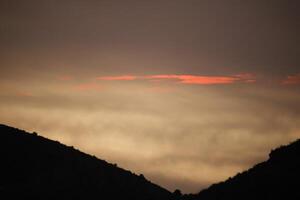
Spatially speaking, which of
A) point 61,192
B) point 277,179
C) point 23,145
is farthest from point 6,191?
point 277,179

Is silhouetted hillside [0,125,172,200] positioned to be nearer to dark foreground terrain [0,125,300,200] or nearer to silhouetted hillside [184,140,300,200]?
dark foreground terrain [0,125,300,200]

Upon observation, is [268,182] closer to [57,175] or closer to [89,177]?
[89,177]

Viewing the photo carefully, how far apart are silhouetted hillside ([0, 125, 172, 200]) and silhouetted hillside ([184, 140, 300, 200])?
16.6 m

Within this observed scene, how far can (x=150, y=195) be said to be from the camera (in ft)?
241

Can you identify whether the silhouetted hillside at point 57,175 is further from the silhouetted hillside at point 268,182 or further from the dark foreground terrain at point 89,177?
the silhouetted hillside at point 268,182

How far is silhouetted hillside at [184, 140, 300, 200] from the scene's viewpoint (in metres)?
43.4

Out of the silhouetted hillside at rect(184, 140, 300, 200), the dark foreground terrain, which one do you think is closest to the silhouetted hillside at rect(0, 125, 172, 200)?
the dark foreground terrain

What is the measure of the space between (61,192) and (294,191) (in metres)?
38.3

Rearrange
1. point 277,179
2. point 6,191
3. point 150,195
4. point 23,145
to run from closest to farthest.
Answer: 1. point 277,179
2. point 6,191
3. point 150,195
4. point 23,145

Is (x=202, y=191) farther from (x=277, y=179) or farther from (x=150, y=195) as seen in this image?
(x=150, y=195)

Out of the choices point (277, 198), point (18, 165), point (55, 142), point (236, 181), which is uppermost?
point (55, 142)

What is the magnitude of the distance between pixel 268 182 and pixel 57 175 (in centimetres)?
3983

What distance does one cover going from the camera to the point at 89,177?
75.3 metres

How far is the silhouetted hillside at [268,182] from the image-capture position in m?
43.4
